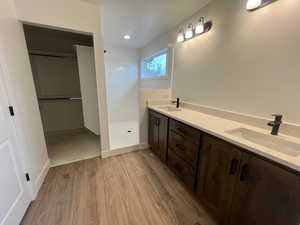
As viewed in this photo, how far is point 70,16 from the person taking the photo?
1731mm

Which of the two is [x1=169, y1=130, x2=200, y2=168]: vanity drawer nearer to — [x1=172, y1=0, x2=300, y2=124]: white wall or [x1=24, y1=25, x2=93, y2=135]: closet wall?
[x1=172, y1=0, x2=300, y2=124]: white wall

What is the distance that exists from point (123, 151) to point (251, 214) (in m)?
2.05

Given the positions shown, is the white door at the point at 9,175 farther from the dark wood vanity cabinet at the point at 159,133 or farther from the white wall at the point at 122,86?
the white wall at the point at 122,86

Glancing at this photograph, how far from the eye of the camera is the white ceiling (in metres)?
1.77

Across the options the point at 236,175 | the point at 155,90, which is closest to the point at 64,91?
the point at 155,90

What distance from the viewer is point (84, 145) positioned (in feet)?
9.05

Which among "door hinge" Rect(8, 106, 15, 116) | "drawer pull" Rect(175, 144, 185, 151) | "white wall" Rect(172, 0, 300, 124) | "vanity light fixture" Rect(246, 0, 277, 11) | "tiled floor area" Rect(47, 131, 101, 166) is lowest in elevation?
"tiled floor area" Rect(47, 131, 101, 166)

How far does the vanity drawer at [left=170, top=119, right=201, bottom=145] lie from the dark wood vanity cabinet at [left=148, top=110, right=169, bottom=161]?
0.17 metres

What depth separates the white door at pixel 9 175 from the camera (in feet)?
3.49

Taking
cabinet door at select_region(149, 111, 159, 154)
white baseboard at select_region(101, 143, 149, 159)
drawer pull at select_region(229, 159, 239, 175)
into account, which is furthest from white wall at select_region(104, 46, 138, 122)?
drawer pull at select_region(229, 159, 239, 175)

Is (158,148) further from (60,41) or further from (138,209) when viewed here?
(60,41)

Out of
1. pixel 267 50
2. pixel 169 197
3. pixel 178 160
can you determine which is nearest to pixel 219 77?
pixel 267 50

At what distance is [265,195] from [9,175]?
2.04 metres

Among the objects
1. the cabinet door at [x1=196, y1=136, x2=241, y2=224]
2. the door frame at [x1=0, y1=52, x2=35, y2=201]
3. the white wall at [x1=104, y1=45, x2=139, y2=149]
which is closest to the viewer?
the cabinet door at [x1=196, y1=136, x2=241, y2=224]
